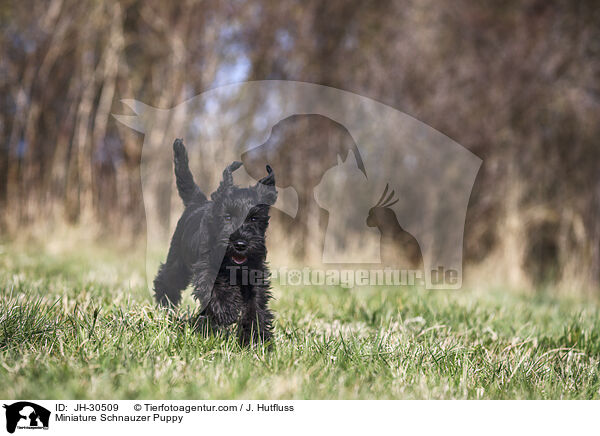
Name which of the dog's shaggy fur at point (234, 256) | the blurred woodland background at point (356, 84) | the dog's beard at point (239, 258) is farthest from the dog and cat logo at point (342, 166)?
the dog's beard at point (239, 258)

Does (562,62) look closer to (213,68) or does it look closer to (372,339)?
(213,68)

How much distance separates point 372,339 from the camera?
2.69 meters

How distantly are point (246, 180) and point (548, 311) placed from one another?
3.53 meters

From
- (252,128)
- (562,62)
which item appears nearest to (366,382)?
(252,128)

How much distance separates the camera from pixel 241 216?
2.39m

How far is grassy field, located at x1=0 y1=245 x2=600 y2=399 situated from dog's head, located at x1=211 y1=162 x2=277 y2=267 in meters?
0.50

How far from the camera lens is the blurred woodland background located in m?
7.24

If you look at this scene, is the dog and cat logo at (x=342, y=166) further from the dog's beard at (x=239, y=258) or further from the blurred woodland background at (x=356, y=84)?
the dog's beard at (x=239, y=258)
